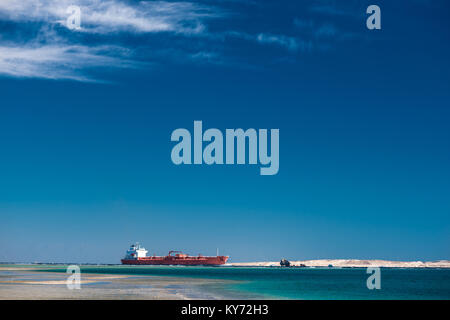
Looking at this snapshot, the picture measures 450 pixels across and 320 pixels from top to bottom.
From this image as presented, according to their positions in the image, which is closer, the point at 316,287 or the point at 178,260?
the point at 316,287

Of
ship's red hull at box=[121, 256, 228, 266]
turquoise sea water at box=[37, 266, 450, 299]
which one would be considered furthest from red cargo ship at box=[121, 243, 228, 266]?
turquoise sea water at box=[37, 266, 450, 299]

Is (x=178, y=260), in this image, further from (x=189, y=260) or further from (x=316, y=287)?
(x=316, y=287)

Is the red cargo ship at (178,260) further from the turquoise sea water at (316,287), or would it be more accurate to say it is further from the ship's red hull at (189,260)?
the turquoise sea water at (316,287)

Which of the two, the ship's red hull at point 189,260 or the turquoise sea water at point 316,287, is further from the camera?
the ship's red hull at point 189,260

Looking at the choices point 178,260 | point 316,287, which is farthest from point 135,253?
point 316,287

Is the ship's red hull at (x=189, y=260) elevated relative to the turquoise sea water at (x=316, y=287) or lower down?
lower down

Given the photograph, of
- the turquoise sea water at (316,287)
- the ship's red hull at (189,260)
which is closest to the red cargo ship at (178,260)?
the ship's red hull at (189,260)

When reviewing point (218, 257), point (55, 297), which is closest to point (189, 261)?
point (218, 257)

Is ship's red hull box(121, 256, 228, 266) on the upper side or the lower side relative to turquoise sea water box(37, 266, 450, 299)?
lower

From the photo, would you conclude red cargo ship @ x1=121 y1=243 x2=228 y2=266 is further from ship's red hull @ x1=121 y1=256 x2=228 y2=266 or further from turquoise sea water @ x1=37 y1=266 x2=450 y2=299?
turquoise sea water @ x1=37 y1=266 x2=450 y2=299
